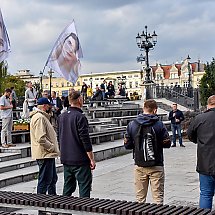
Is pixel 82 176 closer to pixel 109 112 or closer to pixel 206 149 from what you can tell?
pixel 206 149

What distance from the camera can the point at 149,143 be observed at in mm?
6652

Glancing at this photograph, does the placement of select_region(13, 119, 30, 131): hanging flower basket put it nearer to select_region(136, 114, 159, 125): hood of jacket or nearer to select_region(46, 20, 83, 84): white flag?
select_region(46, 20, 83, 84): white flag

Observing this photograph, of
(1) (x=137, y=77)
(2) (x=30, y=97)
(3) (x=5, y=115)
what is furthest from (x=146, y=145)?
(1) (x=137, y=77)

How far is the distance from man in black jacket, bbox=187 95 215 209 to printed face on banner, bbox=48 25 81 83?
40.7 feet

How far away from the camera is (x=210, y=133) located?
6602 millimetres

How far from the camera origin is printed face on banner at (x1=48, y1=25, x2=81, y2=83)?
18.8 meters

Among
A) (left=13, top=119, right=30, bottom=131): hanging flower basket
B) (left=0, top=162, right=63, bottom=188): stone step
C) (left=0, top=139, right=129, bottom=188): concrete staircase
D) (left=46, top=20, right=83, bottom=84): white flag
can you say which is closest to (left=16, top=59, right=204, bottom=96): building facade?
(left=46, top=20, right=83, bottom=84): white flag

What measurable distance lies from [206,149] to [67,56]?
13597mm

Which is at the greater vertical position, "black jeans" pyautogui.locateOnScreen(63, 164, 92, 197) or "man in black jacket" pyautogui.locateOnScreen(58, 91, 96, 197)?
"man in black jacket" pyautogui.locateOnScreen(58, 91, 96, 197)

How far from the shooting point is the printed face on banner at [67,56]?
61.8 feet

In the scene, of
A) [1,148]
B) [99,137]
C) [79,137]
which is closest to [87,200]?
[79,137]

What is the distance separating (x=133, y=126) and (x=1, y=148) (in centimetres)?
773

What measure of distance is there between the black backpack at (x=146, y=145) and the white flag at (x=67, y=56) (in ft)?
40.2

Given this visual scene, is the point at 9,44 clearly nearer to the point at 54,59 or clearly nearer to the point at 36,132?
the point at 54,59
